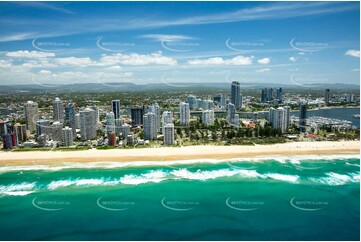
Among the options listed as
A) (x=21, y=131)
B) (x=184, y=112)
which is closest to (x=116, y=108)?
(x=184, y=112)

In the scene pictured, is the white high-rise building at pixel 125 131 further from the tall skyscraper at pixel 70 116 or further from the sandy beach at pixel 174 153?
the tall skyscraper at pixel 70 116

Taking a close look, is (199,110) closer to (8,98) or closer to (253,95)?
(253,95)

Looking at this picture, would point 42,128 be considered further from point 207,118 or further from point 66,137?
point 207,118

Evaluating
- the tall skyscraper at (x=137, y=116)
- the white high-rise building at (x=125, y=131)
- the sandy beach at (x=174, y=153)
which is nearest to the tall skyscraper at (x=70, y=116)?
the white high-rise building at (x=125, y=131)

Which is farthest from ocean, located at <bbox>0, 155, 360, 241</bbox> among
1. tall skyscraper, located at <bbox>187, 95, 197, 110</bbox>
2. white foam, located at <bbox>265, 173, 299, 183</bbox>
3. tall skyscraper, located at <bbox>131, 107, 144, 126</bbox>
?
tall skyscraper, located at <bbox>187, 95, 197, 110</bbox>

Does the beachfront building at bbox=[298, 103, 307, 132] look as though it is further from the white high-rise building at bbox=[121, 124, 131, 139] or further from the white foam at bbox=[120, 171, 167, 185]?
the white foam at bbox=[120, 171, 167, 185]
